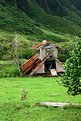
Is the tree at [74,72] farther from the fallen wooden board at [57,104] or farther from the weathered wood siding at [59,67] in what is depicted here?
the weathered wood siding at [59,67]

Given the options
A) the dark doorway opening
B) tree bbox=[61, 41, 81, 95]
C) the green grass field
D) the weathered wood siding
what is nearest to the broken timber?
the green grass field

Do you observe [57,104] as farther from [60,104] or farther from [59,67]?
[59,67]

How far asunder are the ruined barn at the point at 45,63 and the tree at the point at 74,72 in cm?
4188

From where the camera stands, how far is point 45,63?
273 ft

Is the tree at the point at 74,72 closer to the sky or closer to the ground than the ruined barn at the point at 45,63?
closer to the sky

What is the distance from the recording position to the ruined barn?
80250 millimetres

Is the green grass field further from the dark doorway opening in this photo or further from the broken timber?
the dark doorway opening

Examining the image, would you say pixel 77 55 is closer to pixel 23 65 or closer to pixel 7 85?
pixel 7 85

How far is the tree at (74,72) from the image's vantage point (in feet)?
119

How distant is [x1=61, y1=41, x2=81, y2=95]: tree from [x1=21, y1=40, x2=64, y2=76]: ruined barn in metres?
41.9

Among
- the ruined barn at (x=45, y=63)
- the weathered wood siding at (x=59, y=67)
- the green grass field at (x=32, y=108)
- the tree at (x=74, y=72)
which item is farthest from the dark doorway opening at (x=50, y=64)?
the tree at (x=74, y=72)

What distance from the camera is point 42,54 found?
8319 centimetres

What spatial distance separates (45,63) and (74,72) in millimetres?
46988

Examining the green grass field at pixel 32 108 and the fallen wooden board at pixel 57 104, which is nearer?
the green grass field at pixel 32 108
